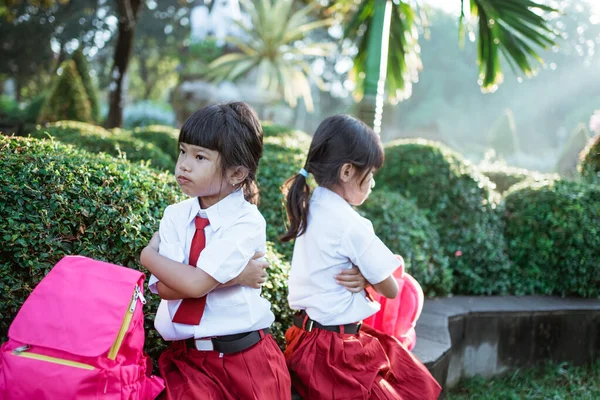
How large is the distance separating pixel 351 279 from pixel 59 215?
125 cm

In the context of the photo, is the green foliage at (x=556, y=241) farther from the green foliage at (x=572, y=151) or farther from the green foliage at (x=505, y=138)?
the green foliage at (x=505, y=138)

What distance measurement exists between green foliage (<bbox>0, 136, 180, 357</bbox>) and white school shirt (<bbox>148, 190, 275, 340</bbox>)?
41 centimetres

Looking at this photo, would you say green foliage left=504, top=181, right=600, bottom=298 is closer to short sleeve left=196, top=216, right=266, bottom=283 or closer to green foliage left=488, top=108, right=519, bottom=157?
short sleeve left=196, top=216, right=266, bottom=283

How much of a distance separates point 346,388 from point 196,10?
2934 cm

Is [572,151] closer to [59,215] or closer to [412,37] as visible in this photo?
[412,37]

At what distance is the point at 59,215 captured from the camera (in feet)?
7.66

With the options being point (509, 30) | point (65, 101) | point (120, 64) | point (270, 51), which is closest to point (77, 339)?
point (509, 30)

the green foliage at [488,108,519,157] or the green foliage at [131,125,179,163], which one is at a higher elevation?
the green foliage at [131,125,179,163]

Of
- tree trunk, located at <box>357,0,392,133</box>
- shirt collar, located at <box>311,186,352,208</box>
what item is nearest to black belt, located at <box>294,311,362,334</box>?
shirt collar, located at <box>311,186,352,208</box>

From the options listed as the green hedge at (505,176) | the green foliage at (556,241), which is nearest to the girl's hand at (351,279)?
the green foliage at (556,241)

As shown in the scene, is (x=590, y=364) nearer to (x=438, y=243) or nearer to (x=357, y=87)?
(x=438, y=243)

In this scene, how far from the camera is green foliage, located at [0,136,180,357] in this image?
2.24 metres

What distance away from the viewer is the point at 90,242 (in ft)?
7.83

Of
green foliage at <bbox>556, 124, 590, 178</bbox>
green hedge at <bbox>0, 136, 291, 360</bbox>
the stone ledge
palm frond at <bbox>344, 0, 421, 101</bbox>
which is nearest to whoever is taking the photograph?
green hedge at <bbox>0, 136, 291, 360</bbox>
